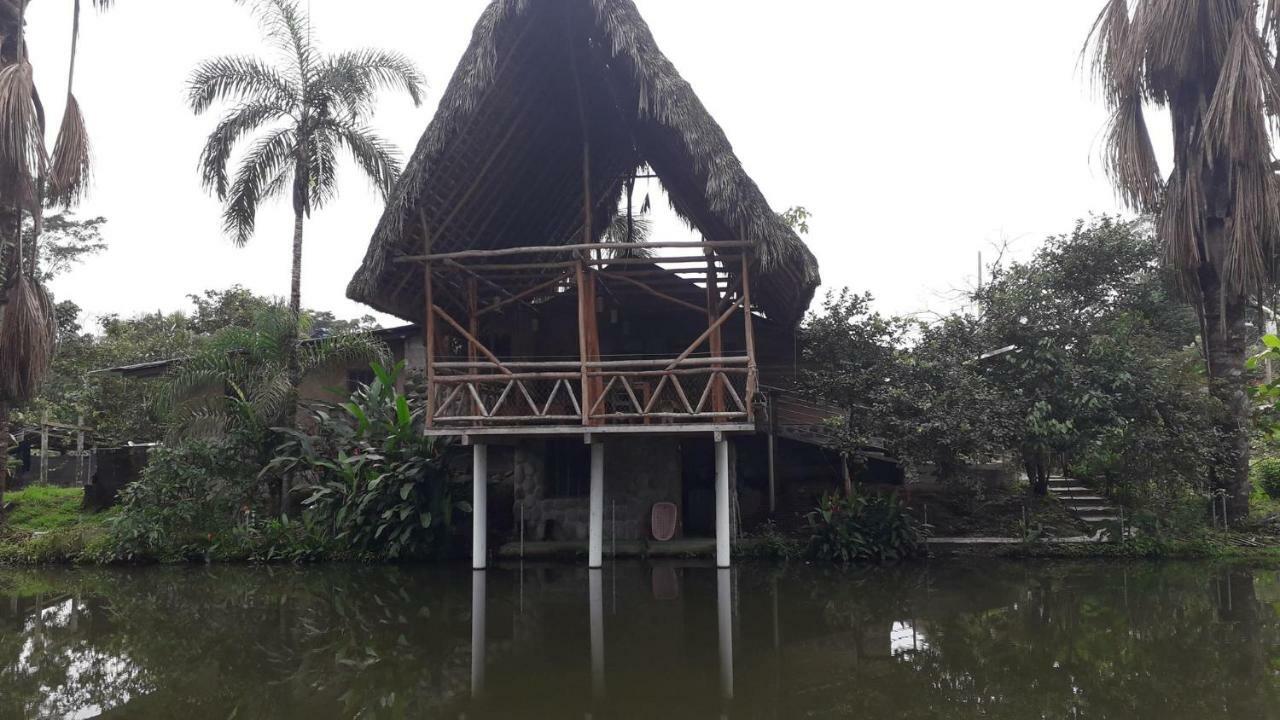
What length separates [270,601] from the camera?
310 inches

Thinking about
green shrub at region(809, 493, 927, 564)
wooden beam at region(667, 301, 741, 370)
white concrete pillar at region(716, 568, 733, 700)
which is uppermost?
wooden beam at region(667, 301, 741, 370)

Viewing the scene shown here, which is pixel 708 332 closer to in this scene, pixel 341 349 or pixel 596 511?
pixel 596 511

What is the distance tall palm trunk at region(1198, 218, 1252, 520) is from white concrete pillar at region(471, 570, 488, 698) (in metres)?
9.27

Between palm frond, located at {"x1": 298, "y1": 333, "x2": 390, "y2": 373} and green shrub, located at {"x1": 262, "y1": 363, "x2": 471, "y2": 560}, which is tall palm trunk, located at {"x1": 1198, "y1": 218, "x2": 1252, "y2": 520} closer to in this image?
green shrub, located at {"x1": 262, "y1": 363, "x2": 471, "y2": 560}

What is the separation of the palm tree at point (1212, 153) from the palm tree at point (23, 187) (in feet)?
44.9

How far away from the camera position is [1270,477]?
12562 millimetres

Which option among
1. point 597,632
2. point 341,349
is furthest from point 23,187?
point 597,632

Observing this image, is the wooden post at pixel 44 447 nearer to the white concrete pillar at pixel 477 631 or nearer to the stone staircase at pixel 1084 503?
the white concrete pillar at pixel 477 631

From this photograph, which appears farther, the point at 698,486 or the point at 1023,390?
the point at 698,486

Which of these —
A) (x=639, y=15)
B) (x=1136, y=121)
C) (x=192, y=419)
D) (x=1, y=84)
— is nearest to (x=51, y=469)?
(x=192, y=419)

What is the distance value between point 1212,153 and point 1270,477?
5.32 metres

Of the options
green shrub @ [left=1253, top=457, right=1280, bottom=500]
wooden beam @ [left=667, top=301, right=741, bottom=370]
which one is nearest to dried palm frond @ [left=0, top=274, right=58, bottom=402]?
wooden beam @ [left=667, top=301, right=741, bottom=370]

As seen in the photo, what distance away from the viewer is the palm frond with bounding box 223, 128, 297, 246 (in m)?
12.1

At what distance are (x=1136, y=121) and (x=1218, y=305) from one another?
2.73 m
